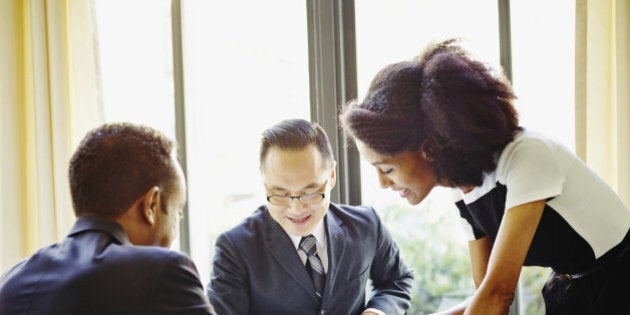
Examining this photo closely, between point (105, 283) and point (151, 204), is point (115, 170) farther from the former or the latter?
point (105, 283)

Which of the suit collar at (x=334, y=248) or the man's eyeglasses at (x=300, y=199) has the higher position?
the man's eyeglasses at (x=300, y=199)

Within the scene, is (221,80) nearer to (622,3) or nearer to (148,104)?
(148,104)

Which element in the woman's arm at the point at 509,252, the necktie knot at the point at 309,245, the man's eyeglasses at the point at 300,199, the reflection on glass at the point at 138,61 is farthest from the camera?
the reflection on glass at the point at 138,61

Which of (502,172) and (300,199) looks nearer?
(502,172)

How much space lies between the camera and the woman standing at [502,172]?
63.3 inches

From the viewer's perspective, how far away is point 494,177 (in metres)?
1.74

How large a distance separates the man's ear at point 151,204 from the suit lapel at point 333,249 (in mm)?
896

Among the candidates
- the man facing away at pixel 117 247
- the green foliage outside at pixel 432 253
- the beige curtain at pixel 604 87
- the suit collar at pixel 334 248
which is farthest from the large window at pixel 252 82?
the man facing away at pixel 117 247

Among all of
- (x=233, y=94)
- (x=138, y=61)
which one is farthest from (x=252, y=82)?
(x=138, y=61)

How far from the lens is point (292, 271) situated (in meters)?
2.26

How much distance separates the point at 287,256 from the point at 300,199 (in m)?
0.19

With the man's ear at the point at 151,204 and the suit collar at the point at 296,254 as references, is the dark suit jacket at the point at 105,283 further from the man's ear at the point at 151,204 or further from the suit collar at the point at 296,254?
the suit collar at the point at 296,254

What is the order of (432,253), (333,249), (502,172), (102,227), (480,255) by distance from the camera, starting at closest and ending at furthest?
(102,227), (502,172), (480,255), (333,249), (432,253)

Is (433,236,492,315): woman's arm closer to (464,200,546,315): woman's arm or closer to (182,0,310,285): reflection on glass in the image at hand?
(464,200,546,315): woman's arm
